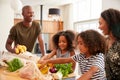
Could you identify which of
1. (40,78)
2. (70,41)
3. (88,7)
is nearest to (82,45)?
(40,78)

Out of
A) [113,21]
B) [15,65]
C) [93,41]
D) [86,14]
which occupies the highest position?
[113,21]

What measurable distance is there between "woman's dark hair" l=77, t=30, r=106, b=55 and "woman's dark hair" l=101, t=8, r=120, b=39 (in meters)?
0.25

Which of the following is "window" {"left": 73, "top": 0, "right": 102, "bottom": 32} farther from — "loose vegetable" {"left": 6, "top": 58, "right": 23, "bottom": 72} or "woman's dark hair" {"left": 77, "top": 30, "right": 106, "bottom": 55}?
"woman's dark hair" {"left": 77, "top": 30, "right": 106, "bottom": 55}

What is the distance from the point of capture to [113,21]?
1.37 meters

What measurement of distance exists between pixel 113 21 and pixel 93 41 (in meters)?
0.28

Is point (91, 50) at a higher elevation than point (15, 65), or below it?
higher

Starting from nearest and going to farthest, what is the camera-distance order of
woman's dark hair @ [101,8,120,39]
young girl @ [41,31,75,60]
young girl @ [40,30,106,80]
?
woman's dark hair @ [101,8,120,39]
young girl @ [40,30,106,80]
young girl @ [41,31,75,60]

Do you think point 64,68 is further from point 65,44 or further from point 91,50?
point 65,44

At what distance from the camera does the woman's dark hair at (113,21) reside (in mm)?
1361

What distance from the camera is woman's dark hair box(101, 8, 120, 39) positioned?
4.47ft

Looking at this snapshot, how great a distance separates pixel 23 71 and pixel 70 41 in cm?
90

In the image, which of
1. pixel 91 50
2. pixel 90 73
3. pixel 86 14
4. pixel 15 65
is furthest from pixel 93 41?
pixel 86 14

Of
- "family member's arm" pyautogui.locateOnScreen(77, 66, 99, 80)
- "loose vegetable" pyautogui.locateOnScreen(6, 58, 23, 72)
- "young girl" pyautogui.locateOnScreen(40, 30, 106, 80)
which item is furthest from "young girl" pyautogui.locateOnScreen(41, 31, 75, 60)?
"family member's arm" pyautogui.locateOnScreen(77, 66, 99, 80)

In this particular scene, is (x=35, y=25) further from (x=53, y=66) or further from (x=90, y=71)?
(x=90, y=71)
